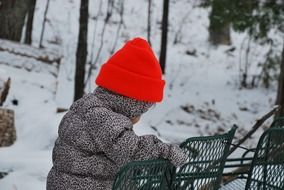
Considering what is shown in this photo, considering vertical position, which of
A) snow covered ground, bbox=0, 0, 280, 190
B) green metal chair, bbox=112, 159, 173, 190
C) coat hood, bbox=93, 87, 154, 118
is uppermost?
coat hood, bbox=93, 87, 154, 118

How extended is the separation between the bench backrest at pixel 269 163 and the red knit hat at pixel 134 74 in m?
0.85

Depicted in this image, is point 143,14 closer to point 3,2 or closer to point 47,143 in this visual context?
point 3,2

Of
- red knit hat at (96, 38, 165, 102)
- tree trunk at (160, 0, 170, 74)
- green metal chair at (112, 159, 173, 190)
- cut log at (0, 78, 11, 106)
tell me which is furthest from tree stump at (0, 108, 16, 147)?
tree trunk at (160, 0, 170, 74)

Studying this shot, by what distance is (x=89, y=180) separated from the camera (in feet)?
10.1

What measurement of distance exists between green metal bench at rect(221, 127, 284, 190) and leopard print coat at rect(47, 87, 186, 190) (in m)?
0.73

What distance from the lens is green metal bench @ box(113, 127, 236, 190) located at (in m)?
2.85

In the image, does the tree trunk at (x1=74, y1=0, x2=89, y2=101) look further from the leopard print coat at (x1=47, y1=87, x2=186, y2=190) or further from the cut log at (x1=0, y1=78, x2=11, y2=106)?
the leopard print coat at (x1=47, y1=87, x2=186, y2=190)

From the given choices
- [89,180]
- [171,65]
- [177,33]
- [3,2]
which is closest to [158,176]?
[89,180]

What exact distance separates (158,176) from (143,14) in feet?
57.8

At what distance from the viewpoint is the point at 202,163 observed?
3.41 metres

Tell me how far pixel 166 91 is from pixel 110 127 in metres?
12.1

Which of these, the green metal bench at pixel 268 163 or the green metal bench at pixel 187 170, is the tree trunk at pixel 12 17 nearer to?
the green metal bench at pixel 268 163

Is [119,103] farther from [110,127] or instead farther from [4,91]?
[4,91]

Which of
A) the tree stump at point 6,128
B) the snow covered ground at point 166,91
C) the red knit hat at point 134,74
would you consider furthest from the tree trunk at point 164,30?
the red knit hat at point 134,74
